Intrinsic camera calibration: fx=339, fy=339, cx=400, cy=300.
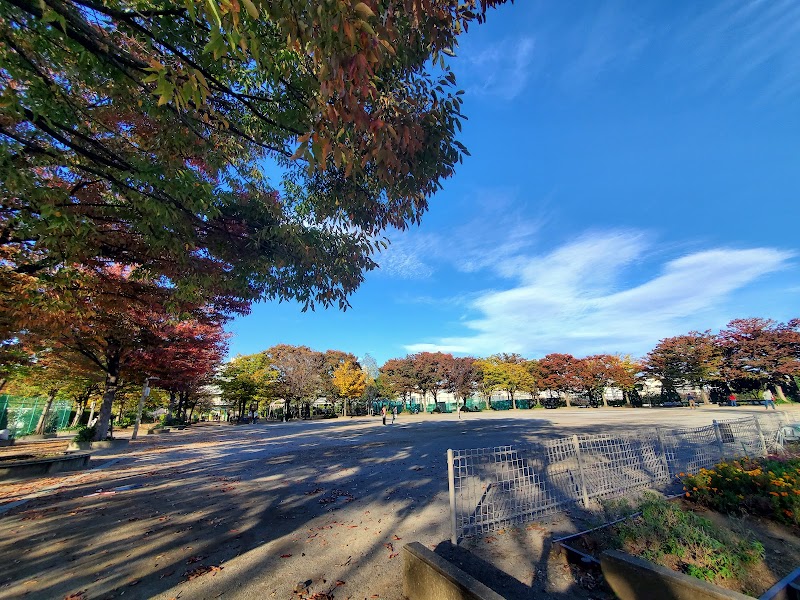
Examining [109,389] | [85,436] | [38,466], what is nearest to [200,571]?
[38,466]

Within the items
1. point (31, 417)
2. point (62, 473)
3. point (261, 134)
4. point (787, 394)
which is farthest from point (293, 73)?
point (787, 394)

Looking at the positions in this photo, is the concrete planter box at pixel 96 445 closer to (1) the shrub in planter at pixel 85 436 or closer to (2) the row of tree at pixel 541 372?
(1) the shrub in planter at pixel 85 436

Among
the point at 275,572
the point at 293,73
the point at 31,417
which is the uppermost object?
the point at 293,73

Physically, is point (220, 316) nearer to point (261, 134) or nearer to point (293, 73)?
point (261, 134)

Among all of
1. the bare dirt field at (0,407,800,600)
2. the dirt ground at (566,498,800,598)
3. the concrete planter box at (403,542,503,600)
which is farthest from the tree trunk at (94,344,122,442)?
the dirt ground at (566,498,800,598)

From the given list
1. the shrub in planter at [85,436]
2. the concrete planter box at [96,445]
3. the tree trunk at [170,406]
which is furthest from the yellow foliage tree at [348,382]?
the shrub in planter at [85,436]

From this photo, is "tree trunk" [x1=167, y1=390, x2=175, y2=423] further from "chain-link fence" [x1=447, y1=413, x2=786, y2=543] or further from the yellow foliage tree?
"chain-link fence" [x1=447, y1=413, x2=786, y2=543]

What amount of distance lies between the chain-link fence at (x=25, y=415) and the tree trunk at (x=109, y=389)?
895cm

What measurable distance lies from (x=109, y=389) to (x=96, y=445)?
2132 mm

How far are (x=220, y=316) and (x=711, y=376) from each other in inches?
1819

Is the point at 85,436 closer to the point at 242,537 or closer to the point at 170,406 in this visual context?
the point at 242,537

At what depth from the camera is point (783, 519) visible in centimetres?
429

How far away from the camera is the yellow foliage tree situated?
40.8 m

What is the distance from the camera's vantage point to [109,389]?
14008mm
